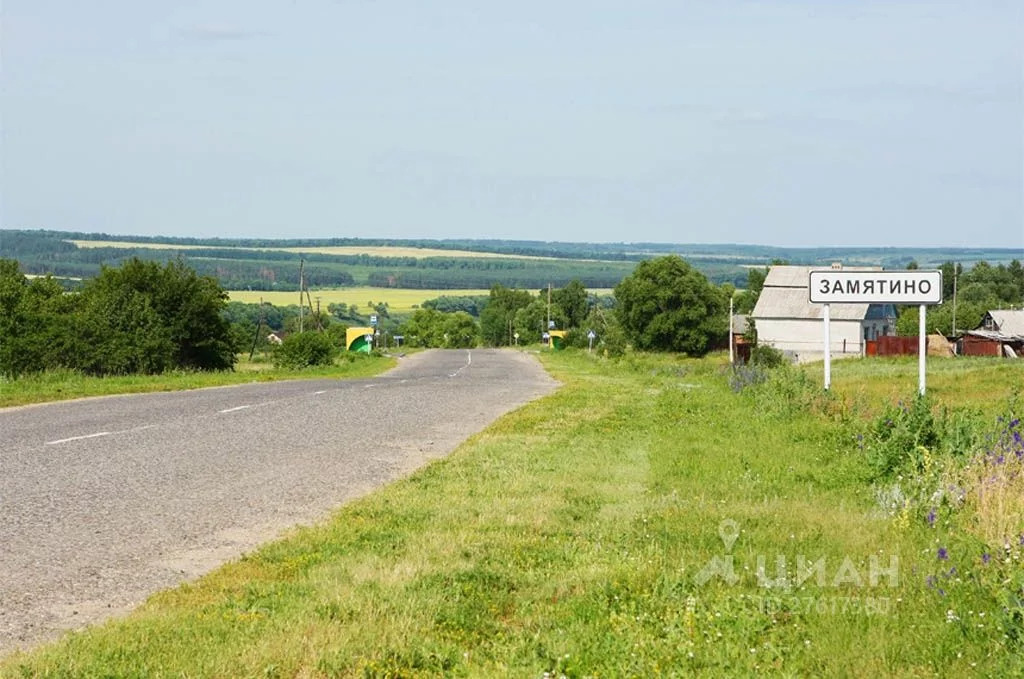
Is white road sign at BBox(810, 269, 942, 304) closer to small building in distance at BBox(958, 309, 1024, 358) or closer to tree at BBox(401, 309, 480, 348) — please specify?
small building in distance at BBox(958, 309, 1024, 358)

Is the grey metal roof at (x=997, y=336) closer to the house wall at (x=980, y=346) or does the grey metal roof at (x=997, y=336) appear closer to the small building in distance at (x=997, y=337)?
the small building in distance at (x=997, y=337)

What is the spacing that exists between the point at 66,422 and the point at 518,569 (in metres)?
12.6

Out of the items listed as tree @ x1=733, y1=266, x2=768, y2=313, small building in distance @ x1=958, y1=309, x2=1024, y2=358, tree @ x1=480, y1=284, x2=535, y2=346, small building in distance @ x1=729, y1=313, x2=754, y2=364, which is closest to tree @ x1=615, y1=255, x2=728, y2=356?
small building in distance @ x1=729, y1=313, x2=754, y2=364

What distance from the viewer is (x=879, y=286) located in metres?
19.2

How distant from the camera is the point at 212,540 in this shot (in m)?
9.80

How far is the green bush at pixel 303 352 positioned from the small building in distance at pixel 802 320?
174 ft

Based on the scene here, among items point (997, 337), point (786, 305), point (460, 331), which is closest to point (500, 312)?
point (460, 331)

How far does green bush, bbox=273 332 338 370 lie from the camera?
53.1m

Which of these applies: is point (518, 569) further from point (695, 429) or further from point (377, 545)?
point (695, 429)

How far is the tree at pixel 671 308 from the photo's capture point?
348 ft

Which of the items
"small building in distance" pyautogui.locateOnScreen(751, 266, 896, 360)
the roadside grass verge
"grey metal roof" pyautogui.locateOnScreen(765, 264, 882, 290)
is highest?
→ "grey metal roof" pyautogui.locateOnScreen(765, 264, 882, 290)

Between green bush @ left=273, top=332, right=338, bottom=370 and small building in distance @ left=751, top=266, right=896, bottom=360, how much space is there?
2091 inches
